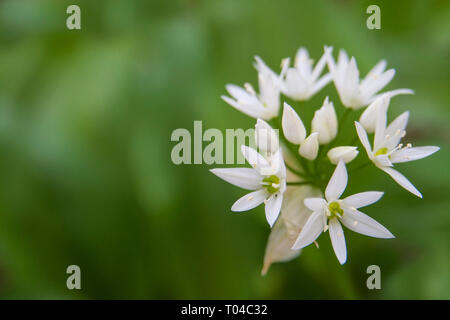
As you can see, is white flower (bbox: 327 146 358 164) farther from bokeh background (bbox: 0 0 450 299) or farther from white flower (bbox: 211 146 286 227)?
bokeh background (bbox: 0 0 450 299)

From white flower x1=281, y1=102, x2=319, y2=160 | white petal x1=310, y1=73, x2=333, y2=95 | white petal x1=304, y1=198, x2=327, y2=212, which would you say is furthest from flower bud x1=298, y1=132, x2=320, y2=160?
white petal x1=310, y1=73, x2=333, y2=95

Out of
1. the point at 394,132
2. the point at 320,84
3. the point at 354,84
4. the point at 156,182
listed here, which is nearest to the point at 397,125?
the point at 394,132

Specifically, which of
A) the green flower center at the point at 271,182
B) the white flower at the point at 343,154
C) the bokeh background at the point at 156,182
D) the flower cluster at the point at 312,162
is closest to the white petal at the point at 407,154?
the flower cluster at the point at 312,162

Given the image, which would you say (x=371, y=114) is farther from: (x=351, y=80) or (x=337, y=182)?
(x=337, y=182)

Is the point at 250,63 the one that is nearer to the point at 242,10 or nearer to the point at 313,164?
the point at 242,10
